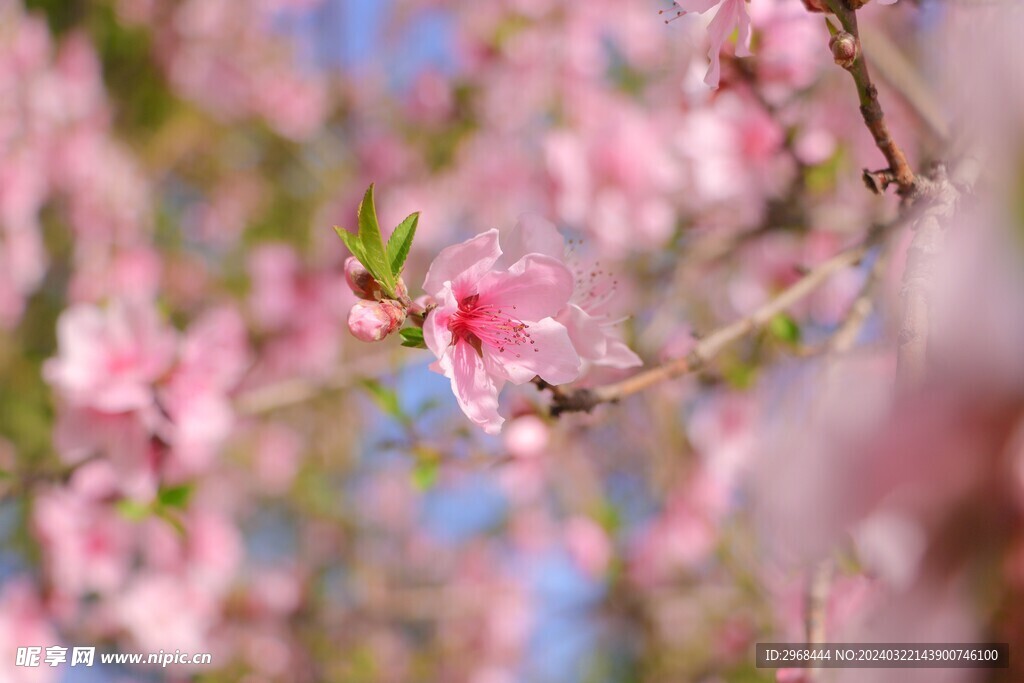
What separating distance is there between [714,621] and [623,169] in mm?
1143

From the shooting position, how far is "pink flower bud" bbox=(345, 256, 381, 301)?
63cm

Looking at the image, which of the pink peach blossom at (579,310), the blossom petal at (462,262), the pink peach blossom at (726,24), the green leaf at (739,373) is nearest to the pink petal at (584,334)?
the pink peach blossom at (579,310)

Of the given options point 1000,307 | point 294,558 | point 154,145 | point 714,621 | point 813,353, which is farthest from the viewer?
point 154,145

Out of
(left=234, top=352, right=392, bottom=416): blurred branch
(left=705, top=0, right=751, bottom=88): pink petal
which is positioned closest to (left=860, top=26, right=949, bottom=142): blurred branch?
(left=705, top=0, right=751, bottom=88): pink petal

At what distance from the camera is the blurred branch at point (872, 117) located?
0.57m

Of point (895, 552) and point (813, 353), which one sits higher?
point (813, 353)

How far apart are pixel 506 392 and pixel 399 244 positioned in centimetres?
130

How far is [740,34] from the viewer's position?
0.64m

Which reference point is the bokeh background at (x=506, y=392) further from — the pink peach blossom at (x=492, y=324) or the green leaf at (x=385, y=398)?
the pink peach blossom at (x=492, y=324)

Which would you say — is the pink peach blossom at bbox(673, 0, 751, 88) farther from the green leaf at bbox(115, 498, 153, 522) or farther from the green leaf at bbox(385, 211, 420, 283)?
the green leaf at bbox(115, 498, 153, 522)

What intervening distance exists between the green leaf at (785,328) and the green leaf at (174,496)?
0.88 meters

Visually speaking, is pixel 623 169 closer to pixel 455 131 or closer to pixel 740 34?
pixel 455 131

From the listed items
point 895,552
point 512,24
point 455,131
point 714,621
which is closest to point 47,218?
point 455,131

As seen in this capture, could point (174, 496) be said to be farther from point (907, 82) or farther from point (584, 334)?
point (907, 82)
